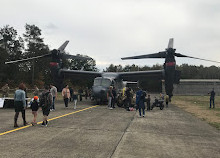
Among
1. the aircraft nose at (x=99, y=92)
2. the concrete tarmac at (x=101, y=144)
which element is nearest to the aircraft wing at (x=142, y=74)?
the aircraft nose at (x=99, y=92)

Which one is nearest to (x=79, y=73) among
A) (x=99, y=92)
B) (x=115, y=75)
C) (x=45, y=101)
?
(x=115, y=75)

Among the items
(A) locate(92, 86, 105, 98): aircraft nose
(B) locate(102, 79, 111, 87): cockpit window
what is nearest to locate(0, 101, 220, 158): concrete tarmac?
(A) locate(92, 86, 105, 98): aircraft nose

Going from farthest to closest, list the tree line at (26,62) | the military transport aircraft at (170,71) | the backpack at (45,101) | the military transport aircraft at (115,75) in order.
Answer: the tree line at (26,62)
the military transport aircraft at (170,71)
the military transport aircraft at (115,75)
the backpack at (45,101)

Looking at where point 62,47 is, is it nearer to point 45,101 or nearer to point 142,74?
point 142,74

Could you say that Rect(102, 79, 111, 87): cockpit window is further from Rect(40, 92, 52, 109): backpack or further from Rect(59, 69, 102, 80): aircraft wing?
Rect(40, 92, 52, 109): backpack

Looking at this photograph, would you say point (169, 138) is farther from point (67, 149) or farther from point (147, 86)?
point (147, 86)

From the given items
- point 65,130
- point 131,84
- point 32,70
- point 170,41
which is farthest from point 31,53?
point 65,130

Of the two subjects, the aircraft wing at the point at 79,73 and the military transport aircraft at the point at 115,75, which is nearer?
the military transport aircraft at the point at 115,75

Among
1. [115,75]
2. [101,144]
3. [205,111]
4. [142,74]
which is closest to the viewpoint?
[101,144]

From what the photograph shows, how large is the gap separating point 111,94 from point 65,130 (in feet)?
29.9

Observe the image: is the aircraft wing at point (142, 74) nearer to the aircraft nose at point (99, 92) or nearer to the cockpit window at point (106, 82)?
the cockpit window at point (106, 82)

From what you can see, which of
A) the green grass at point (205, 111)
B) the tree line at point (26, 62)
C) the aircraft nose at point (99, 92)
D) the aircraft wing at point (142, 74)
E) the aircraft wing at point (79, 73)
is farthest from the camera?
the tree line at point (26, 62)

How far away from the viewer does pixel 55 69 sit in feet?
82.2

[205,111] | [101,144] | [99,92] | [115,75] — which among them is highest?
[115,75]
